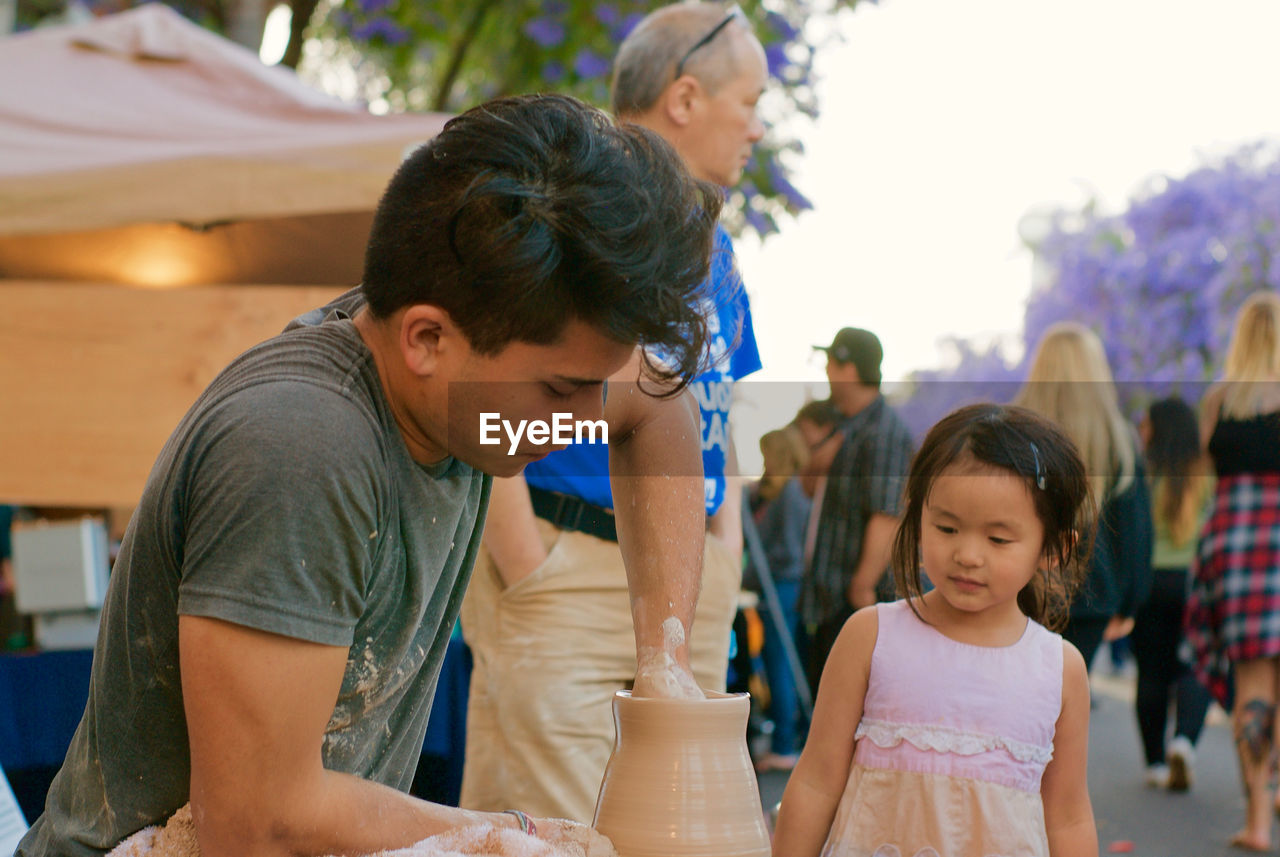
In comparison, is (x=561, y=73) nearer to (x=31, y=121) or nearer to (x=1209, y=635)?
(x=31, y=121)

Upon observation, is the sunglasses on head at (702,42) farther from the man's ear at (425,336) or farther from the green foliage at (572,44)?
the green foliage at (572,44)

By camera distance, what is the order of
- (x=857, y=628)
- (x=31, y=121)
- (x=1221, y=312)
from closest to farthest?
(x=857, y=628)
(x=31, y=121)
(x=1221, y=312)

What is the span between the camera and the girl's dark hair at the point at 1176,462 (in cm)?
622

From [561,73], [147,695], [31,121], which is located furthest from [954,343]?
[147,695]

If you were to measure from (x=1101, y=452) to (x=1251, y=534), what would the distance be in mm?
870

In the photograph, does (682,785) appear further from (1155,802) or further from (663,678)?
(1155,802)

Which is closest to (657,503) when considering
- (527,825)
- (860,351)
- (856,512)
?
(527,825)

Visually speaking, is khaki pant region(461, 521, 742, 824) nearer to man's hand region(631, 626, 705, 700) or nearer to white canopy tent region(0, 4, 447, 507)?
man's hand region(631, 626, 705, 700)

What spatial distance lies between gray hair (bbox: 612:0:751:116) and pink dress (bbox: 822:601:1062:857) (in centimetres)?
138

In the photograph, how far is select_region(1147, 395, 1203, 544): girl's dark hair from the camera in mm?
6219

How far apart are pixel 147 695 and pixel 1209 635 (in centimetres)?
500

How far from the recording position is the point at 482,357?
1.27 meters

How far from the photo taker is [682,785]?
1.28m

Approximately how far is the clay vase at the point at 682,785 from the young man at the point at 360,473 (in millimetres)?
72
